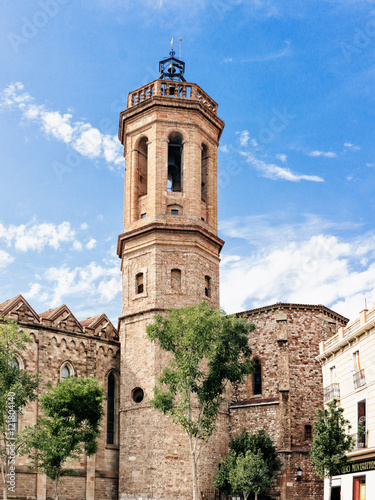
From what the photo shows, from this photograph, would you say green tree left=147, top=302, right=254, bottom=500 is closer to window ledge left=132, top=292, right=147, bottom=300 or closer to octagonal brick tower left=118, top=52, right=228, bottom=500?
octagonal brick tower left=118, top=52, right=228, bottom=500

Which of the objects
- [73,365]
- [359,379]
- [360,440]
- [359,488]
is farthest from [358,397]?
[73,365]

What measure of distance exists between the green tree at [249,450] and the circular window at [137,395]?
560 centimetres

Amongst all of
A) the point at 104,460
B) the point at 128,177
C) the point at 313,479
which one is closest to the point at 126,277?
the point at 128,177

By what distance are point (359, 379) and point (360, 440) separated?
2.63 meters

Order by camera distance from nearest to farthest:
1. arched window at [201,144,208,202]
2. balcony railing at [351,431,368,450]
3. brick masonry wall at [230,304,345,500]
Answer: balcony railing at [351,431,368,450] → brick masonry wall at [230,304,345,500] → arched window at [201,144,208,202]

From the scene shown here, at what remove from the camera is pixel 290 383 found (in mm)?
38125

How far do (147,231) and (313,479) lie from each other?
16.9 meters

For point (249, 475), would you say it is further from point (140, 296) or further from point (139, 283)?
point (139, 283)

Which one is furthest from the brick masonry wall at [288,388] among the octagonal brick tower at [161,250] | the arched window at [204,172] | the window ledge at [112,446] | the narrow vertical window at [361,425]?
the narrow vertical window at [361,425]

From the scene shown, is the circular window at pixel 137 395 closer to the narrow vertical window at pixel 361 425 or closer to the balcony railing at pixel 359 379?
the balcony railing at pixel 359 379

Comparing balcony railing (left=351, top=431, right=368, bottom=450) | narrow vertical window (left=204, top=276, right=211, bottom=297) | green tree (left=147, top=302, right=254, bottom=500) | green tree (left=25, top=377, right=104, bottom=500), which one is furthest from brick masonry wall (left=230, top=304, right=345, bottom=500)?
green tree (left=25, top=377, right=104, bottom=500)

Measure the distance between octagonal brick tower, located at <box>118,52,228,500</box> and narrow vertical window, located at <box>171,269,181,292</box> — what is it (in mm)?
59

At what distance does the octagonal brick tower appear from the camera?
1347 inches

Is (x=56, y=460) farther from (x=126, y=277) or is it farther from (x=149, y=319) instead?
(x=126, y=277)
